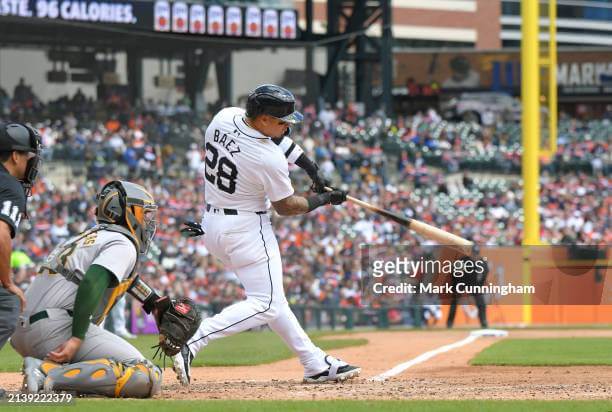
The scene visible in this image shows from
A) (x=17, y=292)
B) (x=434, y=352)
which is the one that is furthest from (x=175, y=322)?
(x=434, y=352)

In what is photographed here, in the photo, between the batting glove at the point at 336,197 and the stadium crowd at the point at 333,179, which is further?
the stadium crowd at the point at 333,179

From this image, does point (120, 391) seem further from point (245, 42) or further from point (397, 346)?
point (245, 42)

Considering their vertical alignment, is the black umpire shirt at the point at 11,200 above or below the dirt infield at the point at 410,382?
above

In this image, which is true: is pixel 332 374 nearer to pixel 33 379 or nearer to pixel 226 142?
pixel 226 142

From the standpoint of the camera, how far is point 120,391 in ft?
21.1

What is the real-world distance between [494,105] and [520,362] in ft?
99.1

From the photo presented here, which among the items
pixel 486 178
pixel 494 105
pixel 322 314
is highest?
pixel 494 105

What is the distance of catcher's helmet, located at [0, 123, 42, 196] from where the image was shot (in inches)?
243

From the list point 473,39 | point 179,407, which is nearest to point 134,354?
point 179,407

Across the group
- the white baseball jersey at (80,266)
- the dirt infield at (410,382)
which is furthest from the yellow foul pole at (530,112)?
the white baseball jersey at (80,266)

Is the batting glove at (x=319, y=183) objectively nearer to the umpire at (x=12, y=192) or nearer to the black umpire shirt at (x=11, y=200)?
the umpire at (x=12, y=192)

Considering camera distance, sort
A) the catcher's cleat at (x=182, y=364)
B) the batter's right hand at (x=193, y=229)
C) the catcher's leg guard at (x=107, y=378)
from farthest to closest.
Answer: the batter's right hand at (x=193, y=229), the catcher's cleat at (x=182, y=364), the catcher's leg guard at (x=107, y=378)

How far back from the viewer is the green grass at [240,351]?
34.3ft

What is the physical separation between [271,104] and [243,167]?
0.43 m
